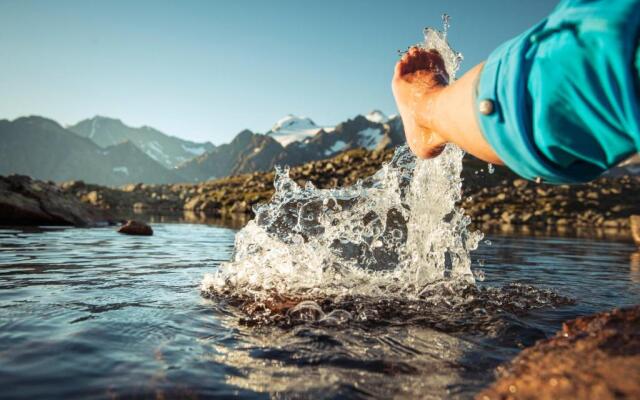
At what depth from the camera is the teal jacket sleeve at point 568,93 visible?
47.5 inches

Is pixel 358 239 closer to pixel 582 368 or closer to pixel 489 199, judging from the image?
pixel 582 368

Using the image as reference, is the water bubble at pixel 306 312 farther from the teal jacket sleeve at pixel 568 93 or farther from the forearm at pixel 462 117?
the teal jacket sleeve at pixel 568 93

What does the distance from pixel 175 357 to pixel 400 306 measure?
1.95 m

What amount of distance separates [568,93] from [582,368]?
0.83 m

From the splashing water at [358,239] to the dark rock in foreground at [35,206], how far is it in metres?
10.9

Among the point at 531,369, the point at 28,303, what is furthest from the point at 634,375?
the point at 28,303

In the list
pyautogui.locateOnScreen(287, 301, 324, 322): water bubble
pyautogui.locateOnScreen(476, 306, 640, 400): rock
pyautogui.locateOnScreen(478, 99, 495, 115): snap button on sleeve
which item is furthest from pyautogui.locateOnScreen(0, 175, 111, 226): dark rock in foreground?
pyautogui.locateOnScreen(476, 306, 640, 400): rock

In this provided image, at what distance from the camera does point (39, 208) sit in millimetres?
13586

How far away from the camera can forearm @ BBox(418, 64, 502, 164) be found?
5.50 feet

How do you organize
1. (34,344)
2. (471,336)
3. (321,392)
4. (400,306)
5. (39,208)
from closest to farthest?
(321,392) → (34,344) → (471,336) → (400,306) → (39,208)

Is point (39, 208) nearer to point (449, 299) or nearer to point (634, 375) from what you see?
point (449, 299)

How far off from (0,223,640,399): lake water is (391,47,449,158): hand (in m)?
1.12

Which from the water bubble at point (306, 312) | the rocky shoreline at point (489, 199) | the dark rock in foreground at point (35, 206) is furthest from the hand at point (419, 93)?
the rocky shoreline at point (489, 199)

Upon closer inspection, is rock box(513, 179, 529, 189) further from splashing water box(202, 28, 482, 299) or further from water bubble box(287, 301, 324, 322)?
water bubble box(287, 301, 324, 322)
